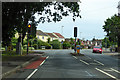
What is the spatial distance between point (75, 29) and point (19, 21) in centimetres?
1439

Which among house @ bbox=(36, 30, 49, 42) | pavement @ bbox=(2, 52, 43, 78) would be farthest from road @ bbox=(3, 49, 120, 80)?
house @ bbox=(36, 30, 49, 42)

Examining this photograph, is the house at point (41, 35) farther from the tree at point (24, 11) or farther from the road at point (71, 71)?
the road at point (71, 71)

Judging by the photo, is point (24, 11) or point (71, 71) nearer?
point (71, 71)

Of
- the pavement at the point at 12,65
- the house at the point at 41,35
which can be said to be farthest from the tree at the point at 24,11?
the house at the point at 41,35

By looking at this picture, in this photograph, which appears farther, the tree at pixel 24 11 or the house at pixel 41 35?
the house at pixel 41 35

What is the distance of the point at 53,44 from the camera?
252 ft

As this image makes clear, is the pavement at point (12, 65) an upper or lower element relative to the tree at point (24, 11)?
lower

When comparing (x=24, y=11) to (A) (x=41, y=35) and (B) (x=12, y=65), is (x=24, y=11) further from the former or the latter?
(A) (x=41, y=35)

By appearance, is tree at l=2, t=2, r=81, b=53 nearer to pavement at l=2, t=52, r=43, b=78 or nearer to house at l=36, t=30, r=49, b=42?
pavement at l=2, t=52, r=43, b=78

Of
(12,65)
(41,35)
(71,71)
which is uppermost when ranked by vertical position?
(41,35)

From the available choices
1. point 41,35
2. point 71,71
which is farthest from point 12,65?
point 41,35

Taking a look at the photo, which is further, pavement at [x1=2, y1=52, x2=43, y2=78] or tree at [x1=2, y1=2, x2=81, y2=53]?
tree at [x1=2, y1=2, x2=81, y2=53]

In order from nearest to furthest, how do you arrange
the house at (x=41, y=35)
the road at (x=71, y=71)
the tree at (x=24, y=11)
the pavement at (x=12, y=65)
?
the road at (x=71, y=71) → the pavement at (x=12, y=65) → the tree at (x=24, y=11) → the house at (x=41, y=35)

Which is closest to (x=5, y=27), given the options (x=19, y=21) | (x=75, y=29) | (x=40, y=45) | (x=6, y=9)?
(x=19, y=21)
